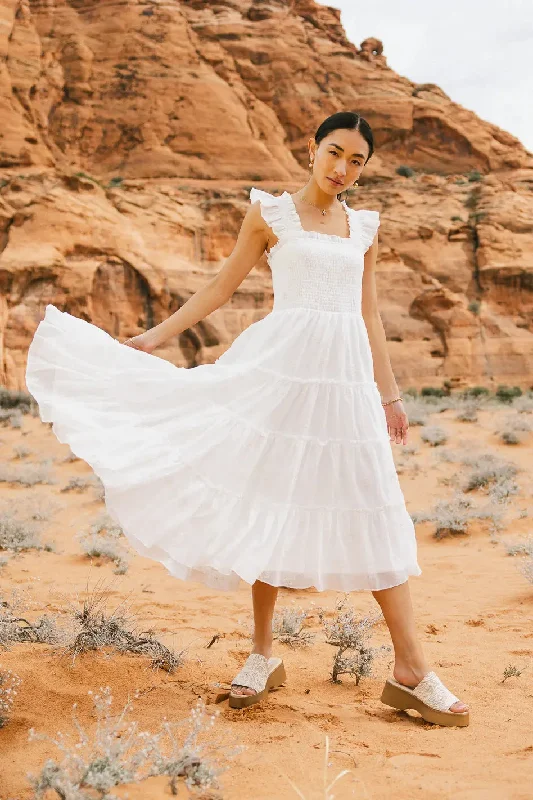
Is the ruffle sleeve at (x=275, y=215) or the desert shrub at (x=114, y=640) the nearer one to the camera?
the ruffle sleeve at (x=275, y=215)

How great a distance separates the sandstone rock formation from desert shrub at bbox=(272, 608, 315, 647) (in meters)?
19.3

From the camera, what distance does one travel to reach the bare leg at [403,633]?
2799 mm

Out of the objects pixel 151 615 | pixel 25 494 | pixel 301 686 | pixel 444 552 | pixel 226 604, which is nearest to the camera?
pixel 301 686

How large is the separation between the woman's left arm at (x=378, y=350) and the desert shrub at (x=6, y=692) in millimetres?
1793

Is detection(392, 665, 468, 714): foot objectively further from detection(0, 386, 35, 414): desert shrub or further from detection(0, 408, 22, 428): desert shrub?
detection(0, 386, 35, 414): desert shrub

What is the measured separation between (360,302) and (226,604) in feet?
9.21

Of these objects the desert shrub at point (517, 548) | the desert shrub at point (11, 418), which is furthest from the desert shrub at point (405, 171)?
the desert shrub at point (517, 548)

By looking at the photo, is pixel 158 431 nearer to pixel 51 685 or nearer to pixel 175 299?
pixel 51 685

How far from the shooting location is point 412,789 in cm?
213

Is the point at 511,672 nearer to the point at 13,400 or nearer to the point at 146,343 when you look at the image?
the point at 146,343

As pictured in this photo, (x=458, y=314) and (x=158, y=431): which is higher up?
(x=458, y=314)

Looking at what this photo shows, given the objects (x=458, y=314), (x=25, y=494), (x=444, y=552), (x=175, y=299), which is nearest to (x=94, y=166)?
(x=175, y=299)

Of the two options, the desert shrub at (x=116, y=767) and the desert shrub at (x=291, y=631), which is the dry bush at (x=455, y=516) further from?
the desert shrub at (x=116, y=767)

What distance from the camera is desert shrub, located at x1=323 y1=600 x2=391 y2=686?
3.27 m
